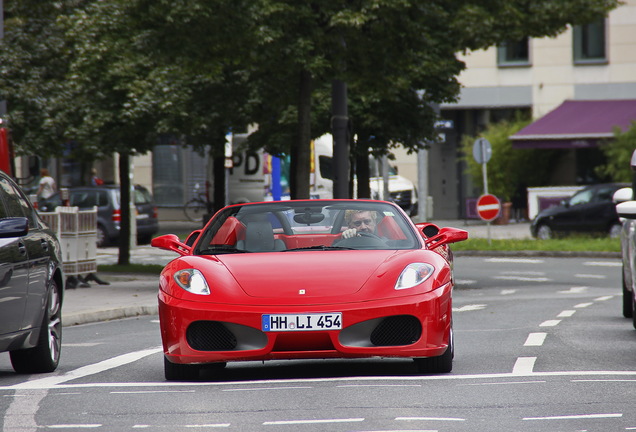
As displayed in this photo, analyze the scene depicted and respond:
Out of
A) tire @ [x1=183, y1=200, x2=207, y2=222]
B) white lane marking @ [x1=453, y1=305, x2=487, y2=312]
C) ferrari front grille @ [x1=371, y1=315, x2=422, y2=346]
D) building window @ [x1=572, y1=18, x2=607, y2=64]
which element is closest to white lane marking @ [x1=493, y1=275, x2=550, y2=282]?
white lane marking @ [x1=453, y1=305, x2=487, y2=312]

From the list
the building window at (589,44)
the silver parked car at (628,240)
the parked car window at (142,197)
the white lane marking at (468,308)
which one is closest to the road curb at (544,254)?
the parked car window at (142,197)

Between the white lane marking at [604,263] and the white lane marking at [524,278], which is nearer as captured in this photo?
the white lane marking at [524,278]

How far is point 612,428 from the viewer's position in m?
6.69

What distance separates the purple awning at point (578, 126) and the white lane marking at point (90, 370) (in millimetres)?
33662

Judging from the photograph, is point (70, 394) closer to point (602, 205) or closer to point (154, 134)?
point (154, 134)

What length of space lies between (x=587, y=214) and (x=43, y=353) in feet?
85.2

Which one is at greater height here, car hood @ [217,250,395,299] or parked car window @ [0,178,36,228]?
parked car window @ [0,178,36,228]

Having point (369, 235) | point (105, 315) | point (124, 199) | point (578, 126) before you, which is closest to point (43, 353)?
point (369, 235)

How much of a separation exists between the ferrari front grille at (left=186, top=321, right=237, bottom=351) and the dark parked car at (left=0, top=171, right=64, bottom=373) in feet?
4.03

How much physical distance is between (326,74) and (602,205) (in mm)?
15118

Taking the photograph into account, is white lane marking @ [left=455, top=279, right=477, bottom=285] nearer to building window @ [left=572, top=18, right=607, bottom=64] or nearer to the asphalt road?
the asphalt road

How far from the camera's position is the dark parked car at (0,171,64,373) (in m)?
9.04

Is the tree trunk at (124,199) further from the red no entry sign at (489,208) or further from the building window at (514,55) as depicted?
the building window at (514,55)

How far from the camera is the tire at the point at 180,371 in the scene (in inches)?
359
